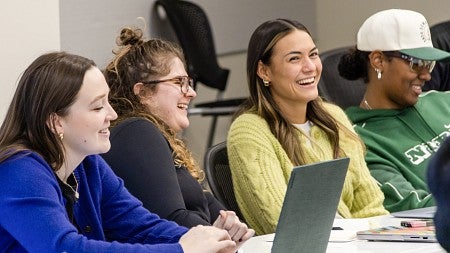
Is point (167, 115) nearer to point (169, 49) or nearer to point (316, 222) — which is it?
point (169, 49)

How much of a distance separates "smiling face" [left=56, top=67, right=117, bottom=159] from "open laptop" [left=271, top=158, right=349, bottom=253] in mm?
435

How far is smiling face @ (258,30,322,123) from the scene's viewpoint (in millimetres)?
3301

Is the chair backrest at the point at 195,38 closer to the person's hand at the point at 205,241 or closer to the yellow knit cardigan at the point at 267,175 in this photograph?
the yellow knit cardigan at the point at 267,175

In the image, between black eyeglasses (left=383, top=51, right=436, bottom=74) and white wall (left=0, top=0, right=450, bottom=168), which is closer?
white wall (left=0, top=0, right=450, bottom=168)

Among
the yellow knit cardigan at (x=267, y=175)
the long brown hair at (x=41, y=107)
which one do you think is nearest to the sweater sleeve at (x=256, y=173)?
the yellow knit cardigan at (x=267, y=175)

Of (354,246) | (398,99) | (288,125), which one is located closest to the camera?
(354,246)

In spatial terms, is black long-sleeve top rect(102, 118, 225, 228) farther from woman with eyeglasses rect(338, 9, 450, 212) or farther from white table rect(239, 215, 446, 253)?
woman with eyeglasses rect(338, 9, 450, 212)

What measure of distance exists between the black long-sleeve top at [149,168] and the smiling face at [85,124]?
384 mm

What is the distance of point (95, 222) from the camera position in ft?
7.79

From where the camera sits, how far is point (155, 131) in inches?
108

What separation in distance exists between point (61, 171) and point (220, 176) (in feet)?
3.04

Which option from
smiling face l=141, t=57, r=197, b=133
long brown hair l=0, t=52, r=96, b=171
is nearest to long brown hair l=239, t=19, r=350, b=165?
smiling face l=141, t=57, r=197, b=133

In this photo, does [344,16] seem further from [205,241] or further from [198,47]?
[205,241]

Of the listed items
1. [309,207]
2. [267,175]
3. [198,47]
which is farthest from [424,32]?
[198,47]
